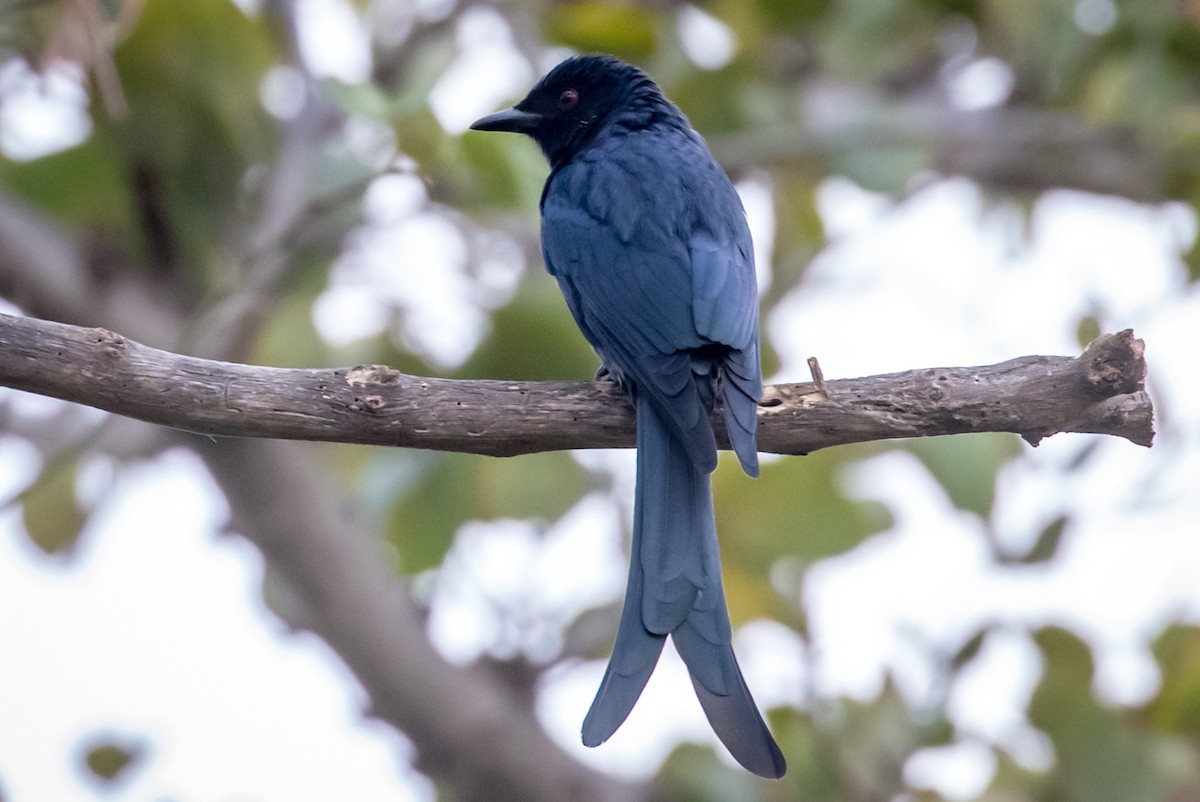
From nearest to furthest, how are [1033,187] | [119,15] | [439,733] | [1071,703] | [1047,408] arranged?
1. [1047,408]
2. [119,15]
3. [1071,703]
4. [439,733]
5. [1033,187]

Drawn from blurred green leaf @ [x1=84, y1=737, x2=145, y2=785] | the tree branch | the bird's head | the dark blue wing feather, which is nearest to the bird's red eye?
the bird's head

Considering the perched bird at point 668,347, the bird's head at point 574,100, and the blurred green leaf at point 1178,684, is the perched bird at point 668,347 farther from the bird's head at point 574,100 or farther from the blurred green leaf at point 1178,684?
the blurred green leaf at point 1178,684

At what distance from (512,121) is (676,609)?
6.43 feet

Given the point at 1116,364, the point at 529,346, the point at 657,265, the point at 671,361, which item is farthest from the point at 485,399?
the point at 529,346

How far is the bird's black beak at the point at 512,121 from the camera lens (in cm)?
420

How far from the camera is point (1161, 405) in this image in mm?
4207

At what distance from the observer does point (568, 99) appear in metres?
4.22

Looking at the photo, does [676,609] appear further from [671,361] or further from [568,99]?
[568,99]

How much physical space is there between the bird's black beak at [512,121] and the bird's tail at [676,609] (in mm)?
1551

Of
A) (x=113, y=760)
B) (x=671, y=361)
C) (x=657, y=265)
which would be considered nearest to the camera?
(x=671, y=361)

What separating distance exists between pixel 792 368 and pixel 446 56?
159cm

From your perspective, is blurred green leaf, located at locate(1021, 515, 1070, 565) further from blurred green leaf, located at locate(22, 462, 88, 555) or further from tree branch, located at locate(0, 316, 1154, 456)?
blurred green leaf, located at locate(22, 462, 88, 555)

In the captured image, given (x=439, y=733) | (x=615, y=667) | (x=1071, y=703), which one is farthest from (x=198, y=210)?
(x=1071, y=703)

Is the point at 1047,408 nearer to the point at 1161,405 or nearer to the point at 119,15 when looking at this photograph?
the point at 1161,405
